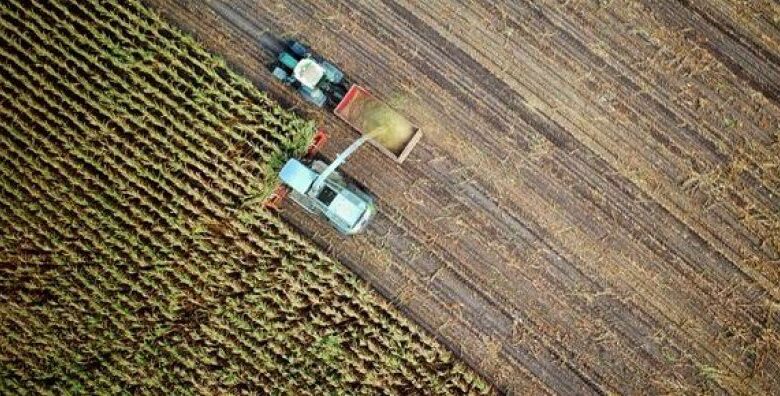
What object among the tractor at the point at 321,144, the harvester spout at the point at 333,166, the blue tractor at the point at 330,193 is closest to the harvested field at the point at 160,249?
the tractor at the point at 321,144

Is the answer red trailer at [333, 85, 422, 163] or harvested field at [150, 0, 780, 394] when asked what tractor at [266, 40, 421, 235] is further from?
harvested field at [150, 0, 780, 394]

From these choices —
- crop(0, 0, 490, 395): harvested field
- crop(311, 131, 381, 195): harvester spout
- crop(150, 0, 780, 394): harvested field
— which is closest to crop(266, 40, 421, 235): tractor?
crop(311, 131, 381, 195): harvester spout

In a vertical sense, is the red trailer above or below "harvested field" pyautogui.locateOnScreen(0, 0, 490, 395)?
above

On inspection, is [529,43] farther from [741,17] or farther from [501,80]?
[741,17]

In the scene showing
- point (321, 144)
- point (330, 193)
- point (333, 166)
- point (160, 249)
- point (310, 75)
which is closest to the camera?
point (333, 166)

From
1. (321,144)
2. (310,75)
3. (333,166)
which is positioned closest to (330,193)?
(333,166)

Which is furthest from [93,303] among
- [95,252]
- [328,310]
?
[328,310]

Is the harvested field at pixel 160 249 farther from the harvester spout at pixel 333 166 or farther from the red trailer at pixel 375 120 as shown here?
the harvester spout at pixel 333 166

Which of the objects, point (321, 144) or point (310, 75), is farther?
point (321, 144)

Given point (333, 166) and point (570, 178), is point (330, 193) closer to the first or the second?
point (333, 166)
